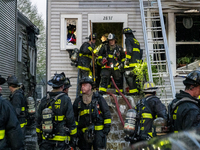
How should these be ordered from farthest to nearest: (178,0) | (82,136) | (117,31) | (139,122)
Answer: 1. (117,31)
2. (178,0)
3. (82,136)
4. (139,122)

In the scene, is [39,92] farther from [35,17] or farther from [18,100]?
[18,100]

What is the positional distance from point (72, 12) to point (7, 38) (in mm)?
4403

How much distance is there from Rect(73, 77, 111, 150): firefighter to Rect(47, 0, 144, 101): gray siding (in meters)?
4.72

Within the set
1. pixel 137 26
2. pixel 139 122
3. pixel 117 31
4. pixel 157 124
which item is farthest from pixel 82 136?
pixel 117 31

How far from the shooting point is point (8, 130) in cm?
349

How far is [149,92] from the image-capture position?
5.43 m

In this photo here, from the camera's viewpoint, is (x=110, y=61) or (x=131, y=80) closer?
(x=131, y=80)

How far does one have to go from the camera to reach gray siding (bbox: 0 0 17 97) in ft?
41.3

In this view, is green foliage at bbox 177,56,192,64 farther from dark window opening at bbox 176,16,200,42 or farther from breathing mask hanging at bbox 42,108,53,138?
breathing mask hanging at bbox 42,108,53,138

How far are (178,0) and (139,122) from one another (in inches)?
266

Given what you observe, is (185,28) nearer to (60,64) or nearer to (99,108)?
(60,64)

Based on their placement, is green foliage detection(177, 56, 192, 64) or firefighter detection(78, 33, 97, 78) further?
green foliage detection(177, 56, 192, 64)

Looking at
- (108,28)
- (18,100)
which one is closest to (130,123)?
(18,100)

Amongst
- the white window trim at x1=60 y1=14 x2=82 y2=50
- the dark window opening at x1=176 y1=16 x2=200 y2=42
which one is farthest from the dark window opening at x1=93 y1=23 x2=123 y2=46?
the dark window opening at x1=176 y1=16 x2=200 y2=42
